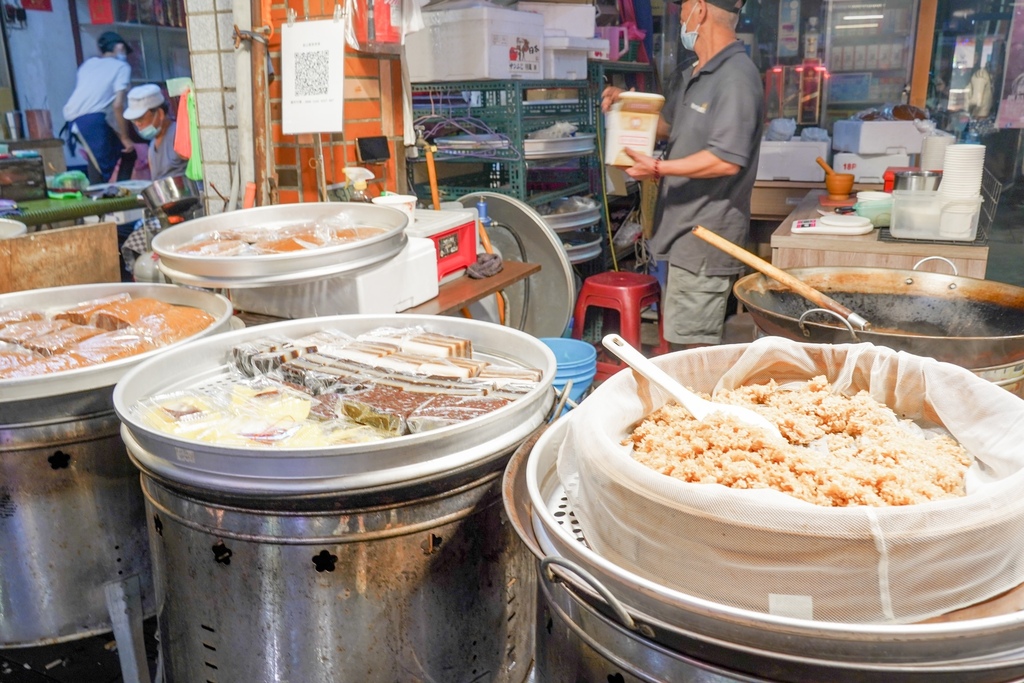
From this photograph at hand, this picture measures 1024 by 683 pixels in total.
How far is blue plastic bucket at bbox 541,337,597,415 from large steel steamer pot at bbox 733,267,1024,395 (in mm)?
968

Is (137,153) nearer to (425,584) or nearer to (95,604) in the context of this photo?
(95,604)

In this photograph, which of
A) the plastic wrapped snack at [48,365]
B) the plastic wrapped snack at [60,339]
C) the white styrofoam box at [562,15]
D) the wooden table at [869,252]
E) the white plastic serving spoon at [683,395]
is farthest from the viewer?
the white styrofoam box at [562,15]

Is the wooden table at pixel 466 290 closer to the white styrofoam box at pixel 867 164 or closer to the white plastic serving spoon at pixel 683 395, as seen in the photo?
the white plastic serving spoon at pixel 683 395

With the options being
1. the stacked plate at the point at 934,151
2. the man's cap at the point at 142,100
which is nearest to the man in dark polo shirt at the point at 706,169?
the stacked plate at the point at 934,151

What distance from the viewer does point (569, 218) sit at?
4617 mm

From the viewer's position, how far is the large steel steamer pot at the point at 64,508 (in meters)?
1.59

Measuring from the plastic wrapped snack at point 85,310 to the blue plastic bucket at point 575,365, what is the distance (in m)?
1.49

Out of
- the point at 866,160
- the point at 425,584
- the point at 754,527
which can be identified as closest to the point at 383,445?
the point at 425,584

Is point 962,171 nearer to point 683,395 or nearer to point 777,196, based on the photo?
point 777,196

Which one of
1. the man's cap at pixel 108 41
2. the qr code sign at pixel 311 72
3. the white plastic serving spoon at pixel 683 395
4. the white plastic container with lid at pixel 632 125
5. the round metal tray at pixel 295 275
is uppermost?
the man's cap at pixel 108 41

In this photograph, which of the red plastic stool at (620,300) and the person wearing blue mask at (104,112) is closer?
the red plastic stool at (620,300)

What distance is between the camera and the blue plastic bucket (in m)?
3.11

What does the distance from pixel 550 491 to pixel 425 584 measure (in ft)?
0.91

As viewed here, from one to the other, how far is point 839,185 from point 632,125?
1804 mm
